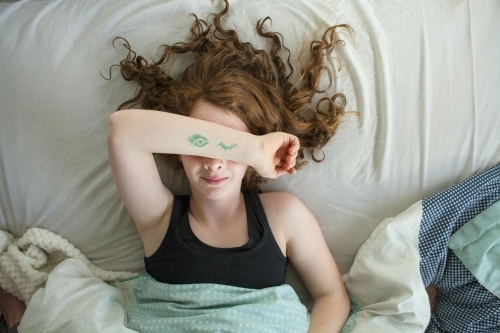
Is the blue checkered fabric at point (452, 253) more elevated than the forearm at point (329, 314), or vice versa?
the blue checkered fabric at point (452, 253)

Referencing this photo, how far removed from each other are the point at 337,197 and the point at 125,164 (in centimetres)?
54

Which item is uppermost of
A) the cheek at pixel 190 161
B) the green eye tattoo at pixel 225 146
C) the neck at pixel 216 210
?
the green eye tattoo at pixel 225 146

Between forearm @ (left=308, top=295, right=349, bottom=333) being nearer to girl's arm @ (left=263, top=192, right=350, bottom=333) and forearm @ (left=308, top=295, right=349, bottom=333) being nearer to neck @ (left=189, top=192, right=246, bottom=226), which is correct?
girl's arm @ (left=263, top=192, right=350, bottom=333)

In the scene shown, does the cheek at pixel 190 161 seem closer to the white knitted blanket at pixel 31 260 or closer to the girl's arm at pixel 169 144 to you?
the girl's arm at pixel 169 144

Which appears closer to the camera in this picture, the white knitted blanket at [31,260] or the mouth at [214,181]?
the mouth at [214,181]

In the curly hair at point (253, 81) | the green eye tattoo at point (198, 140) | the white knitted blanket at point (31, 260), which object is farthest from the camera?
the white knitted blanket at point (31, 260)

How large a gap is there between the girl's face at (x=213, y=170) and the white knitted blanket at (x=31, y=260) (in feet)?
1.24

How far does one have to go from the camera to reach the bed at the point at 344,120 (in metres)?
1.10

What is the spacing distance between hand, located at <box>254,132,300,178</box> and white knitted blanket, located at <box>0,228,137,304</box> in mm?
476

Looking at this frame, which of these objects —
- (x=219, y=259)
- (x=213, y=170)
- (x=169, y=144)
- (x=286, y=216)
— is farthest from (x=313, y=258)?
(x=169, y=144)

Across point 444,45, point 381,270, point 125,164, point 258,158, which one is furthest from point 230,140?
point 444,45

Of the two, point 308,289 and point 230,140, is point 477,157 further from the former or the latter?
point 230,140

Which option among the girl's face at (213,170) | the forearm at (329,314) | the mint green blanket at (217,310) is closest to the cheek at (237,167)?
the girl's face at (213,170)

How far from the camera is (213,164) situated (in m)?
0.93
